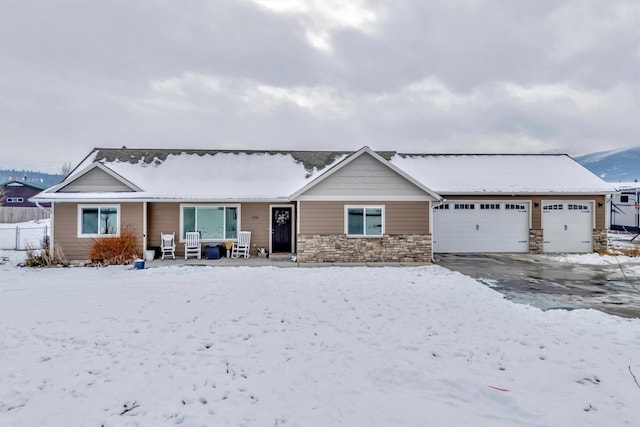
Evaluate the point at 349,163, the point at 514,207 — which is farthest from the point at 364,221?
the point at 514,207

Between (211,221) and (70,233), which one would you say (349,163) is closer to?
(211,221)

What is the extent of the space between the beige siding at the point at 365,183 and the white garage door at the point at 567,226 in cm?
673

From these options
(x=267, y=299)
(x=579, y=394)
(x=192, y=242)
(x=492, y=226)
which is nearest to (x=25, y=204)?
(x=192, y=242)

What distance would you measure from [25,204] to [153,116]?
28.0 metres

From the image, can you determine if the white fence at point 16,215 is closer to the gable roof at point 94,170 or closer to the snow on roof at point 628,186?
the gable roof at point 94,170

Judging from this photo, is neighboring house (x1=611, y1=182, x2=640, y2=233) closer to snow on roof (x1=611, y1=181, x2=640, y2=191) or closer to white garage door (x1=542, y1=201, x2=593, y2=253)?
snow on roof (x1=611, y1=181, x2=640, y2=191)

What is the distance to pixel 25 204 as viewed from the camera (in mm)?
38062

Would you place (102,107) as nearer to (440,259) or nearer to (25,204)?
(440,259)

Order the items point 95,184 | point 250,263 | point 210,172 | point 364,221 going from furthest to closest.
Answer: point 210,172
point 95,184
point 364,221
point 250,263

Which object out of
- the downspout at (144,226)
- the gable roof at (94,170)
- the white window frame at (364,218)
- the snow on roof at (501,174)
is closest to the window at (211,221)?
the downspout at (144,226)

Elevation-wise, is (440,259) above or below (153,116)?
below

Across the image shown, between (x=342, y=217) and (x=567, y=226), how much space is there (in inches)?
416

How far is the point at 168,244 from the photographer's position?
12.9 meters

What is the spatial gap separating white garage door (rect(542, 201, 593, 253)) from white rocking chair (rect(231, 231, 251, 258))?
13059 millimetres
